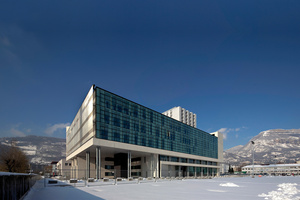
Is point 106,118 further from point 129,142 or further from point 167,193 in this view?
point 167,193

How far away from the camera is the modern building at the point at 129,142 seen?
63812mm

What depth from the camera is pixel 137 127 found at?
75.5m

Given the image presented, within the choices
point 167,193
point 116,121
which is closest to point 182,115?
point 116,121

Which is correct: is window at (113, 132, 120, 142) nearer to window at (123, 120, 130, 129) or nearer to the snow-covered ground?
window at (123, 120, 130, 129)

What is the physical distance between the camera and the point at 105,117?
6400 centimetres

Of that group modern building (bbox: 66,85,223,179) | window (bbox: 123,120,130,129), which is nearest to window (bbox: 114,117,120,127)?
modern building (bbox: 66,85,223,179)

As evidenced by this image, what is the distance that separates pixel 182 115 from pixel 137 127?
103m

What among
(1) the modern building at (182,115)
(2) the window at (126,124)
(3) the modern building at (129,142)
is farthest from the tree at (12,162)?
(1) the modern building at (182,115)

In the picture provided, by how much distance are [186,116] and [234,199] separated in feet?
536

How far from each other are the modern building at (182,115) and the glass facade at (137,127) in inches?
2338

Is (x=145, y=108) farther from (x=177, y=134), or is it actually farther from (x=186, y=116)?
(x=186, y=116)

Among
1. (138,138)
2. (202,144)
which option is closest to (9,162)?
(138,138)

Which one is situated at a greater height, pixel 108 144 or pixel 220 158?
pixel 108 144

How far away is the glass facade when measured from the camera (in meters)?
63.9
